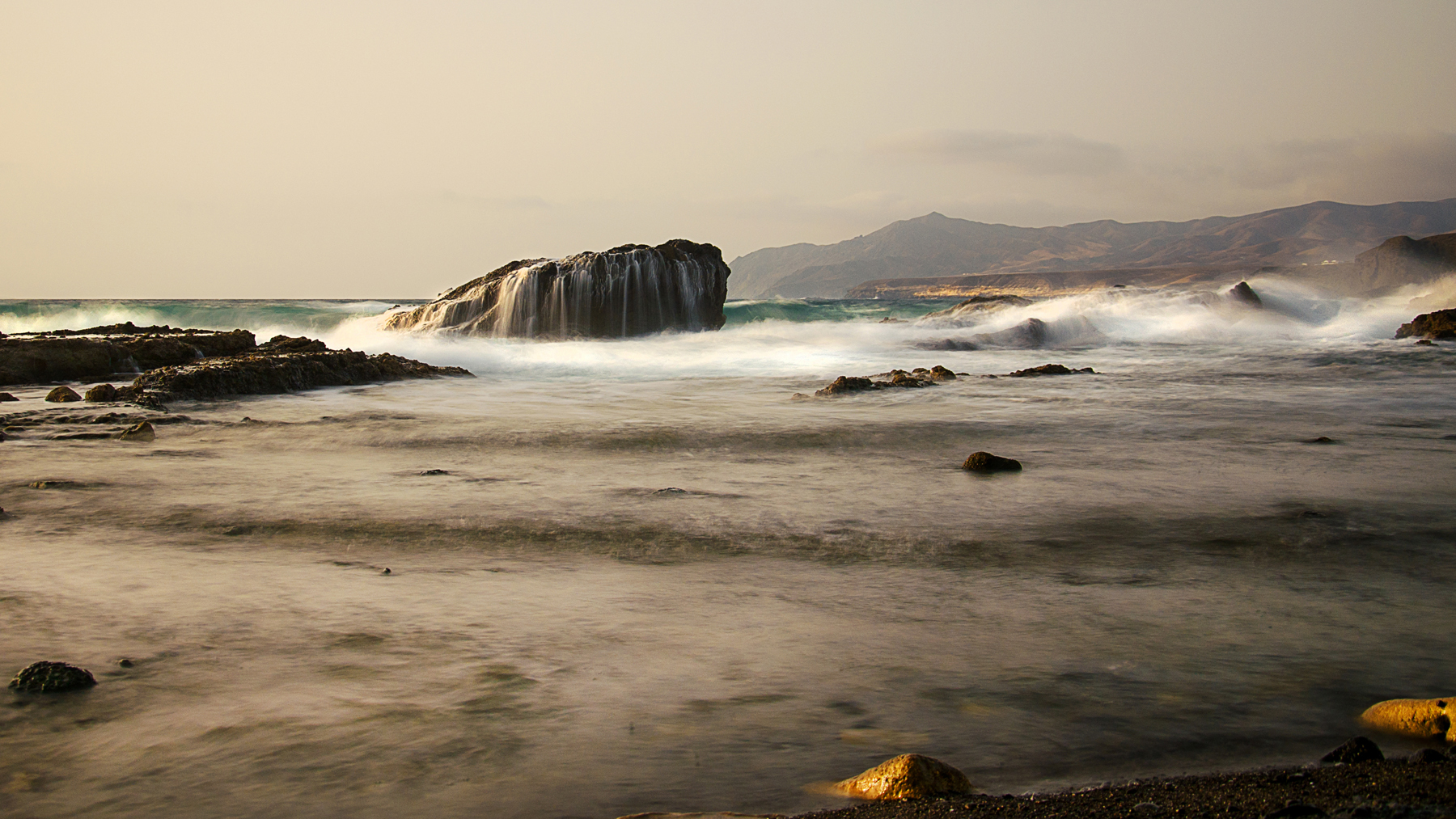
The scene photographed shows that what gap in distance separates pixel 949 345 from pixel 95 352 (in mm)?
19057

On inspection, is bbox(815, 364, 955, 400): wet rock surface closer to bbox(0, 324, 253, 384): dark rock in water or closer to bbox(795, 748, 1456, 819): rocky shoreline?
bbox(0, 324, 253, 384): dark rock in water

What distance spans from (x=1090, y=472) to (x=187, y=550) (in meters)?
5.80

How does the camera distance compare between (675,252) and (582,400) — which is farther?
(675,252)

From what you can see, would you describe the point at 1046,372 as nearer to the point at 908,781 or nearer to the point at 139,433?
the point at 139,433

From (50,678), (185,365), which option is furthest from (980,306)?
(50,678)

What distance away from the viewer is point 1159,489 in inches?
242

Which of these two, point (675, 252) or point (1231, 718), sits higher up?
point (675, 252)

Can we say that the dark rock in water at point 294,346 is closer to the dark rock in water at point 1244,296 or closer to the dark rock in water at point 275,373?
the dark rock in water at point 275,373

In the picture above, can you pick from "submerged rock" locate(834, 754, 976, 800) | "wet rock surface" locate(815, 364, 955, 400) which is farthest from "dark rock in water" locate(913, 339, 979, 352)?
"submerged rock" locate(834, 754, 976, 800)

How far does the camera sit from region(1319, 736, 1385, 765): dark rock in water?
90.4 inches

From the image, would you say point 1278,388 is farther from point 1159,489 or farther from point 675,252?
point 675,252

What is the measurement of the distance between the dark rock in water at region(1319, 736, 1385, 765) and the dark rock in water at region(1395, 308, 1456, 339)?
80.0 feet

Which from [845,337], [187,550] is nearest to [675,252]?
[845,337]

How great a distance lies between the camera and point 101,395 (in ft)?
34.0
